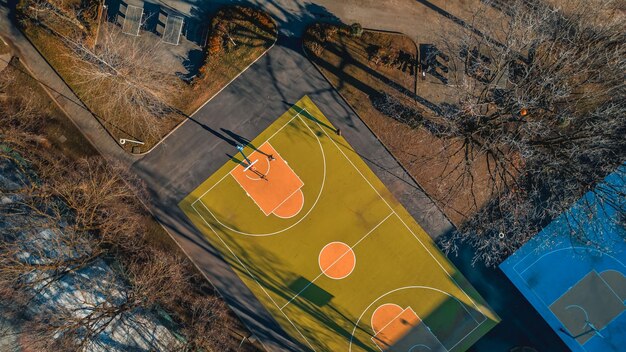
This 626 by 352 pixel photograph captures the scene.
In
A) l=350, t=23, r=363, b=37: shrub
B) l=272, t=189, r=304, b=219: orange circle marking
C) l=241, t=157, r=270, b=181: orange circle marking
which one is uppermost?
l=350, t=23, r=363, b=37: shrub

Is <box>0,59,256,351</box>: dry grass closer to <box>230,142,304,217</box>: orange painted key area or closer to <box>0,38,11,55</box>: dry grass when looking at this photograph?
<box>0,38,11,55</box>: dry grass

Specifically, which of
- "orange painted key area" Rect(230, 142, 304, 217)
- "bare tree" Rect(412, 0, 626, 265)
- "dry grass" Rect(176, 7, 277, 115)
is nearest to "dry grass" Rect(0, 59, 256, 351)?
"orange painted key area" Rect(230, 142, 304, 217)

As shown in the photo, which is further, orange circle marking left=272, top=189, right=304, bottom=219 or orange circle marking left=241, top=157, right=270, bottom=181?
orange circle marking left=272, top=189, right=304, bottom=219

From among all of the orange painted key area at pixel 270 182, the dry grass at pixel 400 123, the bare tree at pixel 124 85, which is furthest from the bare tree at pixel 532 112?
the bare tree at pixel 124 85

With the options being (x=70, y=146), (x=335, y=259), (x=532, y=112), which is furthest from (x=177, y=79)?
(x=532, y=112)

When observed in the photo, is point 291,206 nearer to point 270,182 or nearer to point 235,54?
point 270,182

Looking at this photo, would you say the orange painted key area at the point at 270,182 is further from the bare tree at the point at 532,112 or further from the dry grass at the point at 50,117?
the dry grass at the point at 50,117
